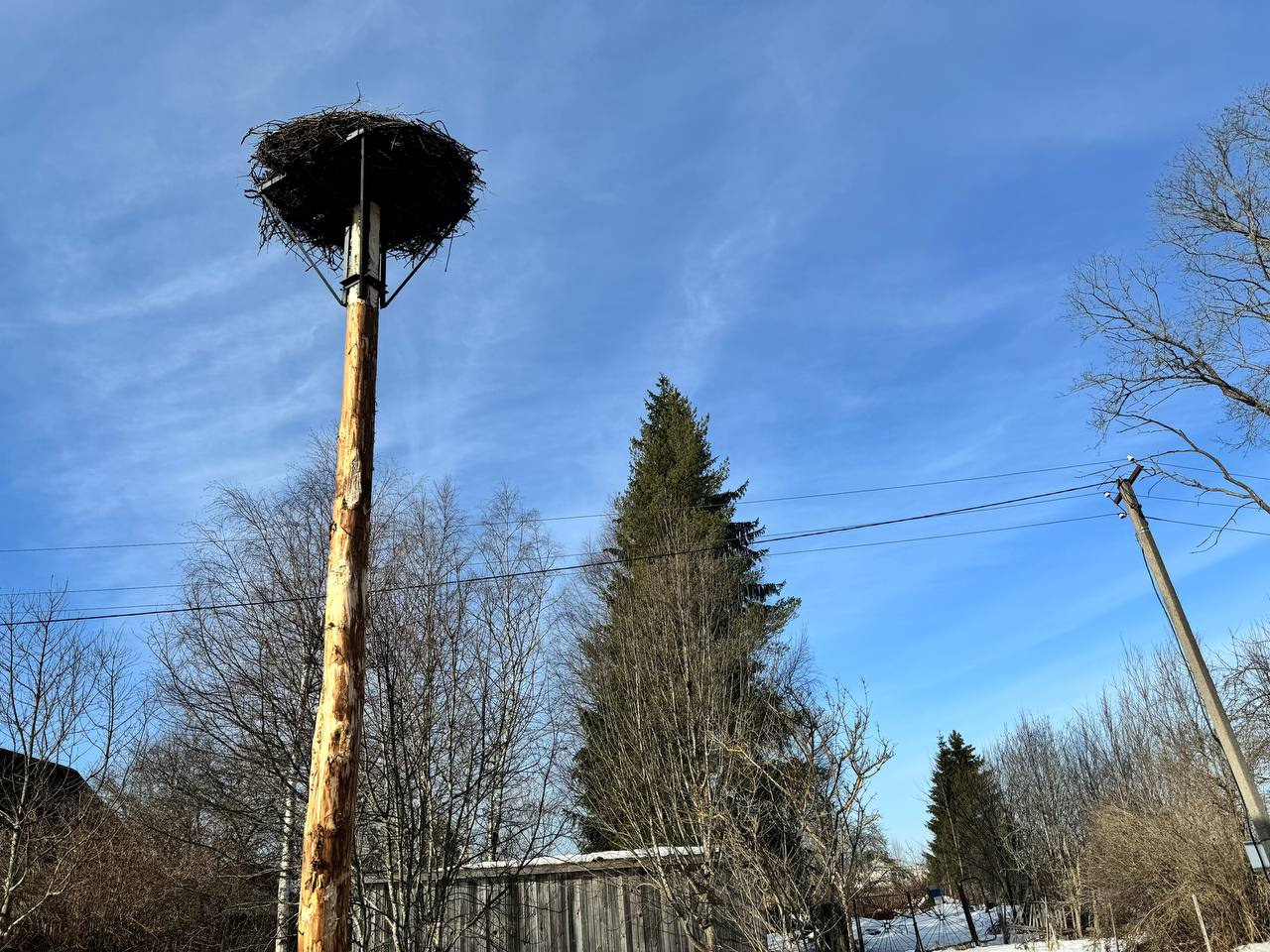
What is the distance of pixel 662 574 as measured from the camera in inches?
665

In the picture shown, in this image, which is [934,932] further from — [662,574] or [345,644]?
[345,644]

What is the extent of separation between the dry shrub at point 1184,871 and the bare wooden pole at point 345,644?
13.2m

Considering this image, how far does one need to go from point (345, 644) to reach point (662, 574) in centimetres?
1223

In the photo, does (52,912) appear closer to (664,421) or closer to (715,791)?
(715,791)

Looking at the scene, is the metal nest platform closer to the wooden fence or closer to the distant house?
the wooden fence

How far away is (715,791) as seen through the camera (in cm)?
1266

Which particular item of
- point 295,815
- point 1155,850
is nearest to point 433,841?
point 295,815

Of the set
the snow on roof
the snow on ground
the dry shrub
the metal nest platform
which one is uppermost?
the metal nest platform

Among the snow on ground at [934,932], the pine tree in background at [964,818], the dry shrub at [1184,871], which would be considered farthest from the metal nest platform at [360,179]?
the pine tree in background at [964,818]

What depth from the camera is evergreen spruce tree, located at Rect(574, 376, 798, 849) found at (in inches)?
602

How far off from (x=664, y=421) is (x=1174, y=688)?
18.4 m

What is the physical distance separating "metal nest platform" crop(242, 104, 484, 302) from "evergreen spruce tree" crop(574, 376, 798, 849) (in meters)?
9.76

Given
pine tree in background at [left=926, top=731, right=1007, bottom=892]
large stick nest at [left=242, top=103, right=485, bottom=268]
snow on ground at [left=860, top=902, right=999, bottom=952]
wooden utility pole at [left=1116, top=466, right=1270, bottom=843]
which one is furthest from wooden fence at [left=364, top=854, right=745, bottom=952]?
pine tree in background at [left=926, top=731, right=1007, bottom=892]

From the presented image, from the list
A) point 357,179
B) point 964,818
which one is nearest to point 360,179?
point 357,179
